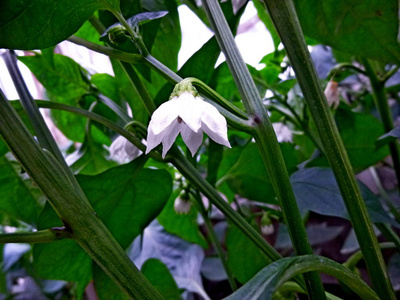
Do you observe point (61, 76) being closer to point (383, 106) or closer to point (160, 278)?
point (160, 278)

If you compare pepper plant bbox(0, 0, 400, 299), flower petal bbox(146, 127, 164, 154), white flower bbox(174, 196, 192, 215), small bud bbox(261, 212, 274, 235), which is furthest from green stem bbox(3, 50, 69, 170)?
small bud bbox(261, 212, 274, 235)

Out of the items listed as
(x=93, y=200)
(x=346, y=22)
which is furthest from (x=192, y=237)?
(x=346, y=22)

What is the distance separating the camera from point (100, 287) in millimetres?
456

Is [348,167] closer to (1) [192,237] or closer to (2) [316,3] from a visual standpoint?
(2) [316,3]

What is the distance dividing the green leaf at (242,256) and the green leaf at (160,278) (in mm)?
79

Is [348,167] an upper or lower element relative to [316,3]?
lower

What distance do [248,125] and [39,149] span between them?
139 millimetres

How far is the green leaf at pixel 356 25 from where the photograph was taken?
1.39 feet

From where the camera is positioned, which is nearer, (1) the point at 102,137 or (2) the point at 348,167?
(2) the point at 348,167

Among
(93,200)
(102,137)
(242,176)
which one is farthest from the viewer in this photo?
(102,137)

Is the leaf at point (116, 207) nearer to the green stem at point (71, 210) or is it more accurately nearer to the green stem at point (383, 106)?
the green stem at point (71, 210)

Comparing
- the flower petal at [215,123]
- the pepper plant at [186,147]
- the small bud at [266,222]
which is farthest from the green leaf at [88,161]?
the flower petal at [215,123]

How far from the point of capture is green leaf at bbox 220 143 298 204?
0.53 m

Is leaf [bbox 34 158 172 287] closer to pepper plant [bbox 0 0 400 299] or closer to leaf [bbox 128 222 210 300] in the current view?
pepper plant [bbox 0 0 400 299]
